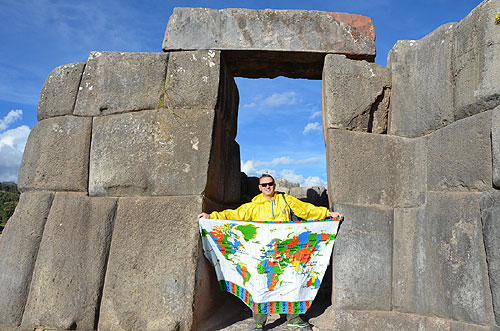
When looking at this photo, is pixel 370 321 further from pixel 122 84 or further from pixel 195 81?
pixel 122 84

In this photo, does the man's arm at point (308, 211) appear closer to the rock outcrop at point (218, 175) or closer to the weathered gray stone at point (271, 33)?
the rock outcrop at point (218, 175)

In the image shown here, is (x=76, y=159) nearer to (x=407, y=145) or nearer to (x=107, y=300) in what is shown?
(x=107, y=300)

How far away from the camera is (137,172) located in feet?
11.5

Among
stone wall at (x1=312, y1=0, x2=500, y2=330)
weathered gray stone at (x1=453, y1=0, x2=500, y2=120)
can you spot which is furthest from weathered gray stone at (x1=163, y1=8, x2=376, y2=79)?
weathered gray stone at (x1=453, y1=0, x2=500, y2=120)

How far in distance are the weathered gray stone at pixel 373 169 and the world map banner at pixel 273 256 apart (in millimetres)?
384

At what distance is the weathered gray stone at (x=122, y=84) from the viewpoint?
3.68 meters

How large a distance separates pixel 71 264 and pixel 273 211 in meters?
1.95

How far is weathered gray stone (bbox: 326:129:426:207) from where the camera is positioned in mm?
3451

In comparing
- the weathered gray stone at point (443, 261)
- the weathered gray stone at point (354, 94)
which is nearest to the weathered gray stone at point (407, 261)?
the weathered gray stone at point (443, 261)

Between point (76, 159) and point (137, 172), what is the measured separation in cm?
69

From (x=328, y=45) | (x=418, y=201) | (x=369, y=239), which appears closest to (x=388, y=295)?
(x=369, y=239)

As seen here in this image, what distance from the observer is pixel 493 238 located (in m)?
2.54

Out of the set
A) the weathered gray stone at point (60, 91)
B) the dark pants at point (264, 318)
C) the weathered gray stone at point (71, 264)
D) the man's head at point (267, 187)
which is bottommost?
the dark pants at point (264, 318)

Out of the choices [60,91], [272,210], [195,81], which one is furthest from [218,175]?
[60,91]
